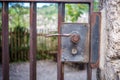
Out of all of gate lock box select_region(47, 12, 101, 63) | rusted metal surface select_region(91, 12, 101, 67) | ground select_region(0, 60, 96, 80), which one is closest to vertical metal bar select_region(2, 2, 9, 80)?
gate lock box select_region(47, 12, 101, 63)

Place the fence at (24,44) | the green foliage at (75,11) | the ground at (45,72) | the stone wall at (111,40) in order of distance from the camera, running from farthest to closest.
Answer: the fence at (24,44)
the ground at (45,72)
the green foliage at (75,11)
the stone wall at (111,40)

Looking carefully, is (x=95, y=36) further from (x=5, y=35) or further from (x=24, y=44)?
(x=24, y=44)

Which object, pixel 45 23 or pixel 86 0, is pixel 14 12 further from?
pixel 86 0

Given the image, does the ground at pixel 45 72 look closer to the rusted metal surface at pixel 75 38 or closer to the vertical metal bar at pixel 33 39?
the vertical metal bar at pixel 33 39

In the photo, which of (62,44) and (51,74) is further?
(51,74)

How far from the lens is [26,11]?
5848mm

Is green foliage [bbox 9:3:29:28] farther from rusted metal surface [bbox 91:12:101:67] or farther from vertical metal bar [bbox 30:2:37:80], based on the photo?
rusted metal surface [bbox 91:12:101:67]

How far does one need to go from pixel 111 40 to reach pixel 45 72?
4.76 meters

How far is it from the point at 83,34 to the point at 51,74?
4.34 metres

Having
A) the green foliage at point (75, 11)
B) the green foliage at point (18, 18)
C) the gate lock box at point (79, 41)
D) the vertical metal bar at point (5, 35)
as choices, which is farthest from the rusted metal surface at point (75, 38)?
the green foliage at point (18, 18)

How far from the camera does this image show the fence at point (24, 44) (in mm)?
5906

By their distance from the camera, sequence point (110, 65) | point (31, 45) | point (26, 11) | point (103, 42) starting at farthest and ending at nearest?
point (26, 11), point (31, 45), point (103, 42), point (110, 65)

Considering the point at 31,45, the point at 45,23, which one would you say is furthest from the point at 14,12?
the point at 31,45

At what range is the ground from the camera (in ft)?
16.3
